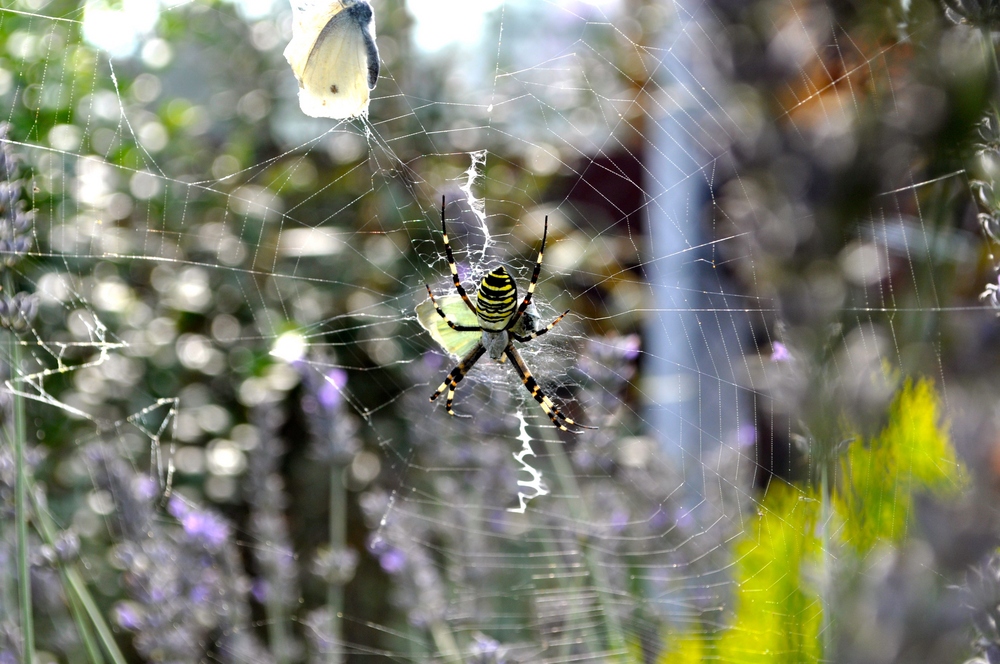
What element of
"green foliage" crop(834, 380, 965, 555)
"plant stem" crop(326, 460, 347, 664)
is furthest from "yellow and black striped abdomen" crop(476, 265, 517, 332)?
"green foliage" crop(834, 380, 965, 555)

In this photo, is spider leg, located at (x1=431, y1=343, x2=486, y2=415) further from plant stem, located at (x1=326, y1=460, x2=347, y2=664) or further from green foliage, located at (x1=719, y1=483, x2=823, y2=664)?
green foliage, located at (x1=719, y1=483, x2=823, y2=664)

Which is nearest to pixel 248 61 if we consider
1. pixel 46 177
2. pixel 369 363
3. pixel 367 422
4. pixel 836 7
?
pixel 46 177

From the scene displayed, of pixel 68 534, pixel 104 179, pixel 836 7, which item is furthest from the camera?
pixel 104 179

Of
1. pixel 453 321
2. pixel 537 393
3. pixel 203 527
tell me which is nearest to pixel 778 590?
pixel 537 393

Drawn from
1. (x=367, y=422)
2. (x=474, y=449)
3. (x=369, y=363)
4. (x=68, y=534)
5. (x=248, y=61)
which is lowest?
(x=68, y=534)

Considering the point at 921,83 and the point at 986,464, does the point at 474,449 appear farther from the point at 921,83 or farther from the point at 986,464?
the point at 986,464
